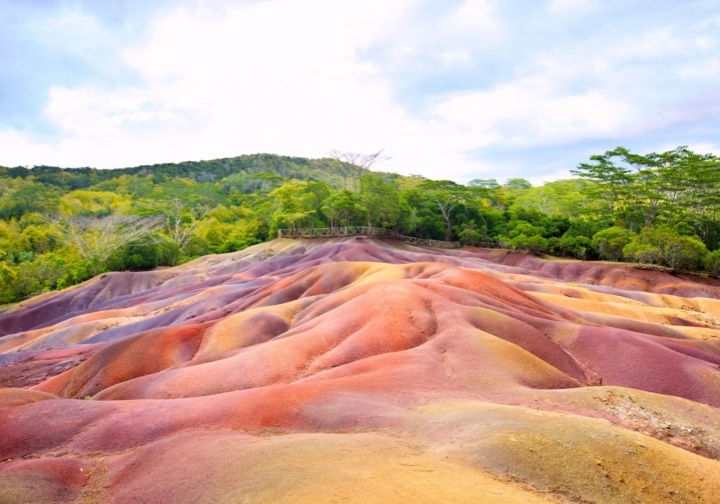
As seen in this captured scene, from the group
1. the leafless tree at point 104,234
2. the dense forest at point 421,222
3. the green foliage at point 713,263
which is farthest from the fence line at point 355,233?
the green foliage at point 713,263

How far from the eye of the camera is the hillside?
9055mm

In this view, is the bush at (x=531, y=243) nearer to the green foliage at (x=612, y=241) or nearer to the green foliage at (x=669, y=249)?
the green foliage at (x=612, y=241)

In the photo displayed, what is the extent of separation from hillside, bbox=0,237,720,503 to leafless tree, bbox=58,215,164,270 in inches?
→ 1333

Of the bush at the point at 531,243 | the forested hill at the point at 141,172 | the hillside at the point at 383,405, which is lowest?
the hillside at the point at 383,405

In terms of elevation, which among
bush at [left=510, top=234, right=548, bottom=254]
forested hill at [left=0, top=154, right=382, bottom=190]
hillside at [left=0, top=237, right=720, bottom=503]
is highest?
forested hill at [left=0, top=154, right=382, bottom=190]

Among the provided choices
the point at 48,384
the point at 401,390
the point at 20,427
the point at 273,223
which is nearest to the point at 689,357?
the point at 401,390

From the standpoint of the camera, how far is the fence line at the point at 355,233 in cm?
7400

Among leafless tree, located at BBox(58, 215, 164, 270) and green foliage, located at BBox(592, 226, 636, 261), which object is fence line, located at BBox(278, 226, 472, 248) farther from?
green foliage, located at BBox(592, 226, 636, 261)

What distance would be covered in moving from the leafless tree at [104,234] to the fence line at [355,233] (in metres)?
21.0

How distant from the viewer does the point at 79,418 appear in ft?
45.7

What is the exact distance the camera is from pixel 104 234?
67.6 meters

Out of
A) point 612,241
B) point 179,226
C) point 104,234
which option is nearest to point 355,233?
point 612,241

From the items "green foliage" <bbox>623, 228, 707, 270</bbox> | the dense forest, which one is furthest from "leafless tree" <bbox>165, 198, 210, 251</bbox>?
"green foliage" <bbox>623, 228, 707, 270</bbox>

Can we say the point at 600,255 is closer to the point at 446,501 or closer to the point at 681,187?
the point at 681,187
